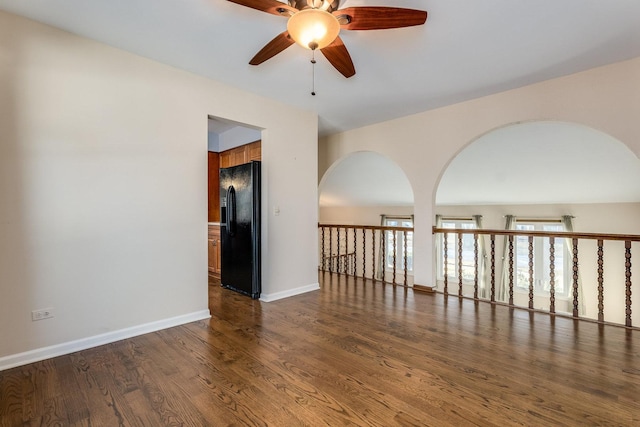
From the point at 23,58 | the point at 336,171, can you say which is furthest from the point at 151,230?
the point at 336,171

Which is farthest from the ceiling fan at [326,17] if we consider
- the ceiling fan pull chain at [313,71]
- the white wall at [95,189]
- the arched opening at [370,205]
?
the arched opening at [370,205]

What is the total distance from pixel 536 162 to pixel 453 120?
214 centimetres

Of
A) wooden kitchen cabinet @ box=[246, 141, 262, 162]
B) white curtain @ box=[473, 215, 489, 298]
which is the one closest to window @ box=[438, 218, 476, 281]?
white curtain @ box=[473, 215, 489, 298]

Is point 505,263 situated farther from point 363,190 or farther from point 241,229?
point 241,229

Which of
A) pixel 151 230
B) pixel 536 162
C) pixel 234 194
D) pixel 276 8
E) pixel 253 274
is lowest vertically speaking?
Result: pixel 253 274

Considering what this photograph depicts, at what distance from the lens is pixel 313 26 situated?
1.72 m

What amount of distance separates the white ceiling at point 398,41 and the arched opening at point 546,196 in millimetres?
1056

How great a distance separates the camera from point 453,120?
382cm

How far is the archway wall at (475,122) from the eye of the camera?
9.05 ft

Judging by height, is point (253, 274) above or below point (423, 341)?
above

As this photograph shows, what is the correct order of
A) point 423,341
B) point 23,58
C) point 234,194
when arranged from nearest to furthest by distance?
point 23,58 → point 423,341 → point 234,194

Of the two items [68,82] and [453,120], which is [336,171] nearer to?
[453,120]

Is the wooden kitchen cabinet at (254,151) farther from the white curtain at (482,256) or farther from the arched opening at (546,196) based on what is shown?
the white curtain at (482,256)

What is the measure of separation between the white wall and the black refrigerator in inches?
28.2
